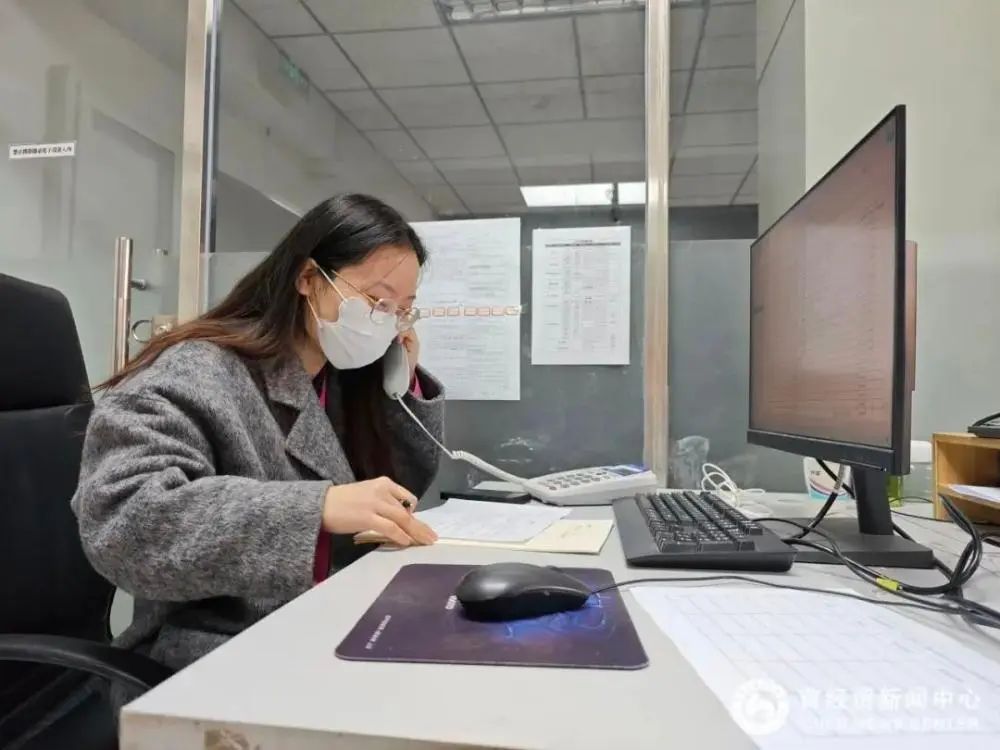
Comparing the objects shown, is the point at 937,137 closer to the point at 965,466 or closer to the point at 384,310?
the point at 965,466

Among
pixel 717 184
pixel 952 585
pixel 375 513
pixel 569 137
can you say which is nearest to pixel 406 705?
pixel 375 513

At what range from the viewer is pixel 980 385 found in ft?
4.51

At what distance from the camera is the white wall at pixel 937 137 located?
54.4 inches

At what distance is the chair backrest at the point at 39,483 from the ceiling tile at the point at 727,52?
2.40m

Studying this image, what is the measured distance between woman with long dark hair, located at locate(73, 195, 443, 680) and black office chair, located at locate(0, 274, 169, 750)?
0.42 feet

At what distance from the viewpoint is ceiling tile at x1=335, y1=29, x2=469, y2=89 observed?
8.13ft

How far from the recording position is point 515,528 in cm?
82

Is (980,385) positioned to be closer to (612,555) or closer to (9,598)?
(612,555)

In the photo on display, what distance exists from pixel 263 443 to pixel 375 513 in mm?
250

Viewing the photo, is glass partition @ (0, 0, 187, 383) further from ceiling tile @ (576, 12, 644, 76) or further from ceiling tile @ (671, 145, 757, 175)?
ceiling tile @ (671, 145, 757, 175)

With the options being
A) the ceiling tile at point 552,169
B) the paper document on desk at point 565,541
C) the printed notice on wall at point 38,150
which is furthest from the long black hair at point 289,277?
the ceiling tile at point 552,169

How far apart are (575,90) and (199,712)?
2960mm

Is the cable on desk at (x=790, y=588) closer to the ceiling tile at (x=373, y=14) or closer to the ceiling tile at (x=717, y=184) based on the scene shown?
the ceiling tile at (x=373, y=14)

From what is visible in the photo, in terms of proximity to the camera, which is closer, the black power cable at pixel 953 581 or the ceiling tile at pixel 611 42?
the black power cable at pixel 953 581
